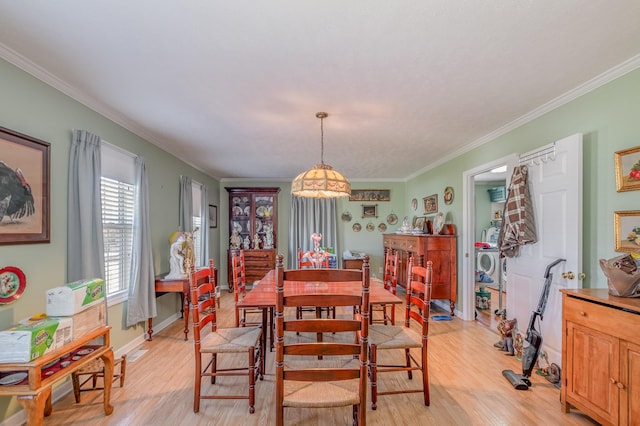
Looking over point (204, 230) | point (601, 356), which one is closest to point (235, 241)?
point (204, 230)

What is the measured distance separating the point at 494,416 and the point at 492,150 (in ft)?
9.17

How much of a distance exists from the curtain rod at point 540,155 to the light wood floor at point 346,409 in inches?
75.7

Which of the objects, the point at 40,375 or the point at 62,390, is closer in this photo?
the point at 40,375

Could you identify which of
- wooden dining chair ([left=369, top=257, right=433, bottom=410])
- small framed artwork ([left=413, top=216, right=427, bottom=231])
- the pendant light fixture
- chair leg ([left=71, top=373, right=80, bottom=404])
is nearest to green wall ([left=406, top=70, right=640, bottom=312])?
wooden dining chair ([left=369, top=257, right=433, bottom=410])

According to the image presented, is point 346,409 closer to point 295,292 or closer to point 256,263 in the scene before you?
point 295,292

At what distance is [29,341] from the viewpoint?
169 centimetres

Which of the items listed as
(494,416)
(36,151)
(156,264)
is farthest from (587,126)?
(156,264)

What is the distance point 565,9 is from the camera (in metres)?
1.57

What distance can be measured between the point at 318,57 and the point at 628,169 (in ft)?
7.33

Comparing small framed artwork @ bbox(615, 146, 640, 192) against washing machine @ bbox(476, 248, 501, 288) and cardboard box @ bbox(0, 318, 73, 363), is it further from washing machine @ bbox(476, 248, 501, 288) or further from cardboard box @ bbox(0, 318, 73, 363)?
washing machine @ bbox(476, 248, 501, 288)

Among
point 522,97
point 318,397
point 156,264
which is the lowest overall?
point 318,397

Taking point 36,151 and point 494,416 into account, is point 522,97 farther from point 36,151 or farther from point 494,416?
point 36,151

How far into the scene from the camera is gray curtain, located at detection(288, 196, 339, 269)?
6.96 metres

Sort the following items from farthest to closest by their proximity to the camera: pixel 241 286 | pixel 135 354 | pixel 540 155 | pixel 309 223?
pixel 309 223
pixel 241 286
pixel 135 354
pixel 540 155
